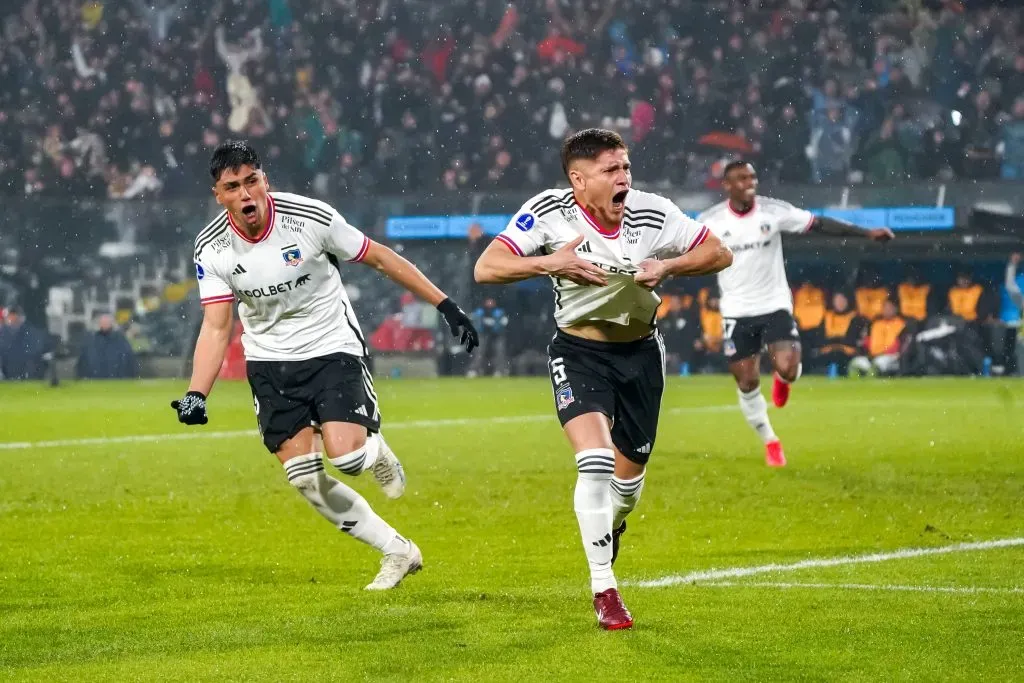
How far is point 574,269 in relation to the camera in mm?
5758

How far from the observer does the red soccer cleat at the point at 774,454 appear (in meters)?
12.8

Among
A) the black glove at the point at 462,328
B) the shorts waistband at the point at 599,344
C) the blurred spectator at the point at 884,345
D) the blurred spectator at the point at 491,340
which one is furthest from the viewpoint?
the blurred spectator at the point at 491,340

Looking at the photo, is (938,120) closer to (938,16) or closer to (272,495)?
(938,16)

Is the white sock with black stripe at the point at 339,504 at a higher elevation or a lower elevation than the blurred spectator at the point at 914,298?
higher

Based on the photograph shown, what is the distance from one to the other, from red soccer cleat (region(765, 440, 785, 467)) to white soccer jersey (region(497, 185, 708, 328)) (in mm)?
6653

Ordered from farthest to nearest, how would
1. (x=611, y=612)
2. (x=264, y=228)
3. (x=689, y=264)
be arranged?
(x=264, y=228) < (x=689, y=264) < (x=611, y=612)

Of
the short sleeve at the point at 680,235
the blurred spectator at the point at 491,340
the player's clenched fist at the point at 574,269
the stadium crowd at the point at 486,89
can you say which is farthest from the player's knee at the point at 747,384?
the blurred spectator at the point at 491,340

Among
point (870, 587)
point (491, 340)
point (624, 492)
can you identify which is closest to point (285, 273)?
point (624, 492)

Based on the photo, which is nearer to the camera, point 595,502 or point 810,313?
point 595,502

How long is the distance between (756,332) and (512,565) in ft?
19.5

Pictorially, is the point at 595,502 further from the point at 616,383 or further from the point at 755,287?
the point at 755,287

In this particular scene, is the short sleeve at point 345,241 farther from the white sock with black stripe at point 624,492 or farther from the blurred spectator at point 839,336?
the blurred spectator at point 839,336

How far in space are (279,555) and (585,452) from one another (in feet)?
9.00

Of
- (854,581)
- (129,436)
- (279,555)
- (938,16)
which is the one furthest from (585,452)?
(938,16)
